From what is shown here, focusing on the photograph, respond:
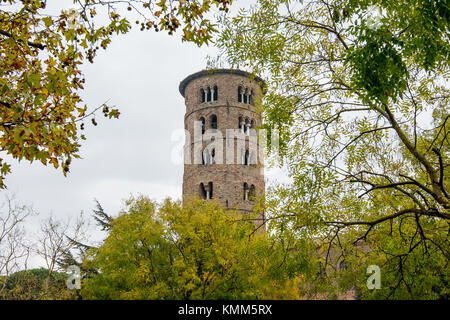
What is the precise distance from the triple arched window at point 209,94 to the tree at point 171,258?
1902 centimetres

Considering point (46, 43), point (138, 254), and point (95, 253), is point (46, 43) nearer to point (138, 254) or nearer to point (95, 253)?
point (138, 254)

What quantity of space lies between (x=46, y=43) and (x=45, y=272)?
121 ft

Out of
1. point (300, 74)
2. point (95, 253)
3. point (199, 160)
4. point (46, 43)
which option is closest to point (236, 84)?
point (199, 160)

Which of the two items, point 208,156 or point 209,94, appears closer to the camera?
point 208,156

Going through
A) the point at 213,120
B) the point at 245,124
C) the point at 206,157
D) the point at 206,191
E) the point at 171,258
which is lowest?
the point at 171,258

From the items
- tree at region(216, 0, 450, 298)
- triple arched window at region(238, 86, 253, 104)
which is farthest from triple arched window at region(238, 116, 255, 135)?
tree at region(216, 0, 450, 298)

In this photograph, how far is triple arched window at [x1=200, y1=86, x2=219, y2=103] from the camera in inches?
1596

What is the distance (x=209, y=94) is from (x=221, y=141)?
498 cm

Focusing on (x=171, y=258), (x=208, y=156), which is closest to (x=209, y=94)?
(x=208, y=156)

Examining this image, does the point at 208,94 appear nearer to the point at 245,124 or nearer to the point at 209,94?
the point at 209,94

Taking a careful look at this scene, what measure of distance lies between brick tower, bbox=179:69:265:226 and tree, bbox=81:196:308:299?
46.9 feet

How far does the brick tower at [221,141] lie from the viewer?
1474 inches

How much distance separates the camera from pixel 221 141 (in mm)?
38812

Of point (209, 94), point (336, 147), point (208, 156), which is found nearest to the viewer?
point (336, 147)
